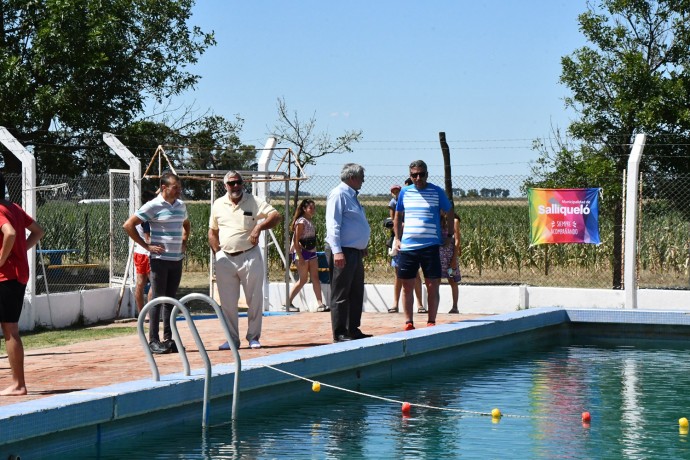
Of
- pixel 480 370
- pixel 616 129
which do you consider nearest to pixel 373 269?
pixel 616 129

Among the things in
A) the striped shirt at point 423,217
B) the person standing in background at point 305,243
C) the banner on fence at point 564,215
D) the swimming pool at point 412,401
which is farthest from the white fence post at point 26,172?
the banner on fence at point 564,215

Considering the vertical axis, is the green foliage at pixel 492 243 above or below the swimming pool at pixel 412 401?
above

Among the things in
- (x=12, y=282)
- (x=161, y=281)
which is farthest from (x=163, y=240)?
(x=12, y=282)

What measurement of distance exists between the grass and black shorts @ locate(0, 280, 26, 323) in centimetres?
436

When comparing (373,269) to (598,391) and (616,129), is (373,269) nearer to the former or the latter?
(616,129)

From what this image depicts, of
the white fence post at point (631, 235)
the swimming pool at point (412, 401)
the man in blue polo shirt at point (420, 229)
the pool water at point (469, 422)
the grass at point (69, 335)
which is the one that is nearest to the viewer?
the pool water at point (469, 422)

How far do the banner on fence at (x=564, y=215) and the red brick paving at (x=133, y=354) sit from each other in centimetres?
Result: 256

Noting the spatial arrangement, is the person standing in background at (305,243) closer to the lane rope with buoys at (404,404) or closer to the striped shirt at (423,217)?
the striped shirt at (423,217)

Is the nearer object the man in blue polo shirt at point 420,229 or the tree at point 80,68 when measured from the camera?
the man in blue polo shirt at point 420,229

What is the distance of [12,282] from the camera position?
7988mm

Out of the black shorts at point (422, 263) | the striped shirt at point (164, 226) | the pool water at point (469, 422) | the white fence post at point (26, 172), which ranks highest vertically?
the white fence post at point (26, 172)

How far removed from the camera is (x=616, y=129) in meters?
20.5

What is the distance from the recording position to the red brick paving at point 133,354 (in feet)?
28.8

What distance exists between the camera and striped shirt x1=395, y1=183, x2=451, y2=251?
11711mm
